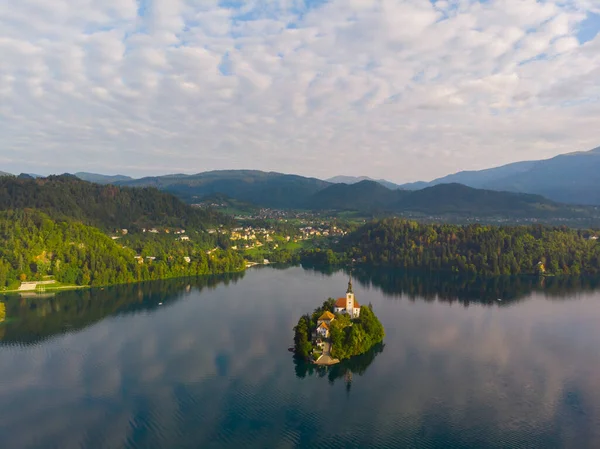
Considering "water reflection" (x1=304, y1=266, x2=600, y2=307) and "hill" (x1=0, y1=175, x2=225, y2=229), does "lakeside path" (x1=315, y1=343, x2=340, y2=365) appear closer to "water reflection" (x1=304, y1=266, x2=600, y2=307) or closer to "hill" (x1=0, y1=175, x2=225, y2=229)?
"water reflection" (x1=304, y1=266, x2=600, y2=307)

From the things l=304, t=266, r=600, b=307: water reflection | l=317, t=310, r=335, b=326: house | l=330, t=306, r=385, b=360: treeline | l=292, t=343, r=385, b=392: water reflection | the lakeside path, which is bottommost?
l=304, t=266, r=600, b=307: water reflection

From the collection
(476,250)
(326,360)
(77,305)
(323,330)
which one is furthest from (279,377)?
(476,250)

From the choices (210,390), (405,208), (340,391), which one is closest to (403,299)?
(340,391)

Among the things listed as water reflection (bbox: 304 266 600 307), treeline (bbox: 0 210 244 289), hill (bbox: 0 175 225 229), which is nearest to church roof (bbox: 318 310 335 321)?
water reflection (bbox: 304 266 600 307)

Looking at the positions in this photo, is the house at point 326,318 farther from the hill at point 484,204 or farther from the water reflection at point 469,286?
the hill at point 484,204

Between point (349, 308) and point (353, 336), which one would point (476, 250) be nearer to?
point (349, 308)

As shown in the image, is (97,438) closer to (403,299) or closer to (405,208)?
(403,299)

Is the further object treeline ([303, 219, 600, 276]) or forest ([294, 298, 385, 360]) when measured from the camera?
treeline ([303, 219, 600, 276])
